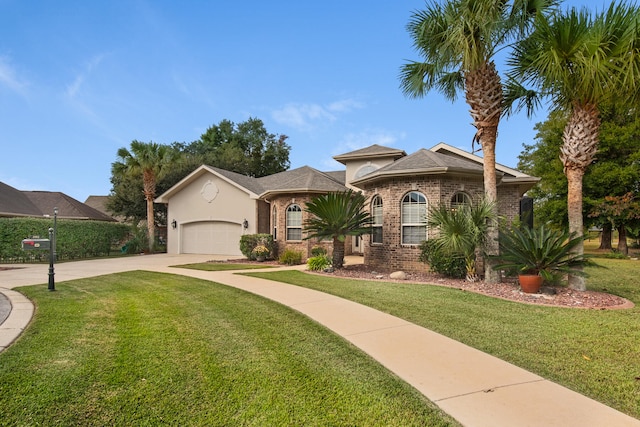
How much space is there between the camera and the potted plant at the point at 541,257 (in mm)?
7840

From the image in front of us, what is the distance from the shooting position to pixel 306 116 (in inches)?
832

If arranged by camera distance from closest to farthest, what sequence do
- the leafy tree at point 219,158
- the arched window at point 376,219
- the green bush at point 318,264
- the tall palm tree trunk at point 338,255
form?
1. the green bush at point 318,264
2. the tall palm tree trunk at point 338,255
3. the arched window at point 376,219
4. the leafy tree at point 219,158

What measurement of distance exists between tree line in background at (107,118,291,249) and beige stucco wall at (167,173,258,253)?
227 centimetres

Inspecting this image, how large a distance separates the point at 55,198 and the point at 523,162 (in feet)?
135

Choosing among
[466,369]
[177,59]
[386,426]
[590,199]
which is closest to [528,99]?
[466,369]

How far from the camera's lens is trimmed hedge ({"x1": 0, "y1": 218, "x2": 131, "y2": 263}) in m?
15.9

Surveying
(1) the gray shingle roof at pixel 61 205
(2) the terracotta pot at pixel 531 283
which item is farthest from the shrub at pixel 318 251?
(1) the gray shingle roof at pixel 61 205

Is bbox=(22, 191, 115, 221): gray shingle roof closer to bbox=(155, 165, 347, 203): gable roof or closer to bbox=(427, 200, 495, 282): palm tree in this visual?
bbox=(155, 165, 347, 203): gable roof

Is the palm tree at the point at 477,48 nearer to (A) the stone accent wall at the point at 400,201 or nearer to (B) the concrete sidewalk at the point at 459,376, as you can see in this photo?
(A) the stone accent wall at the point at 400,201

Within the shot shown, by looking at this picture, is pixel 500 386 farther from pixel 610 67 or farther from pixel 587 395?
pixel 610 67

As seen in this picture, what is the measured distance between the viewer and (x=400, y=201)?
12.4m

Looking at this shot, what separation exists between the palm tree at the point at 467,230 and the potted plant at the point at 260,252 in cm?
875

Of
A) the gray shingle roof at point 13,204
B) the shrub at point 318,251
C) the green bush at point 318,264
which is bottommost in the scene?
the green bush at point 318,264

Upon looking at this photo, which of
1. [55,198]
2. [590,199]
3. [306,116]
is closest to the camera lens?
[306,116]
